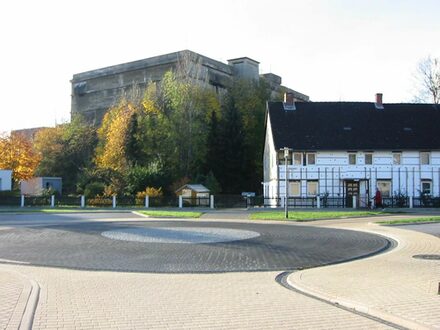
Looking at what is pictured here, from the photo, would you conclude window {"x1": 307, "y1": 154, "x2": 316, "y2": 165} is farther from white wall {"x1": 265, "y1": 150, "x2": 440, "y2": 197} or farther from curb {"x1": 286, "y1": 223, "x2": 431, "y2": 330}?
curb {"x1": 286, "y1": 223, "x2": 431, "y2": 330}

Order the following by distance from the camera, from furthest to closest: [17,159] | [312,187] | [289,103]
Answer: [17,159] < [289,103] < [312,187]

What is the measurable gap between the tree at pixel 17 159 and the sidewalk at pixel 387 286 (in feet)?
170

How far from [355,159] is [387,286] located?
132 ft

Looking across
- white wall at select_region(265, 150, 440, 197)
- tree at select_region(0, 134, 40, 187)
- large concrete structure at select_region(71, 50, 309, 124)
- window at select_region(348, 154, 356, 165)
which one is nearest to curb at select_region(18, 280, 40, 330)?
white wall at select_region(265, 150, 440, 197)

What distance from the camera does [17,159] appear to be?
58375 mm

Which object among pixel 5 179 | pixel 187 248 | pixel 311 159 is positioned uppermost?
pixel 311 159

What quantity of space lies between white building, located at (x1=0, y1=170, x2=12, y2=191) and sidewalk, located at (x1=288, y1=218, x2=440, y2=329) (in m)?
48.4

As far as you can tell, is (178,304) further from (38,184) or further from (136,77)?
(136,77)

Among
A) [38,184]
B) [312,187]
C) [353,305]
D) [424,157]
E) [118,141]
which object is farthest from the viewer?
[38,184]

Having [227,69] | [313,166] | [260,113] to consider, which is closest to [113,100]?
[227,69]

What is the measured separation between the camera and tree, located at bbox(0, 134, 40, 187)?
191ft

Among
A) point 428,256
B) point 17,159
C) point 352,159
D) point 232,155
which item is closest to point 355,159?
point 352,159

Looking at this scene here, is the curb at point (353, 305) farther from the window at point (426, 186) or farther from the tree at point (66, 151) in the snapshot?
the tree at point (66, 151)

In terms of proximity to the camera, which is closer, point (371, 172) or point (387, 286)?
point (387, 286)
